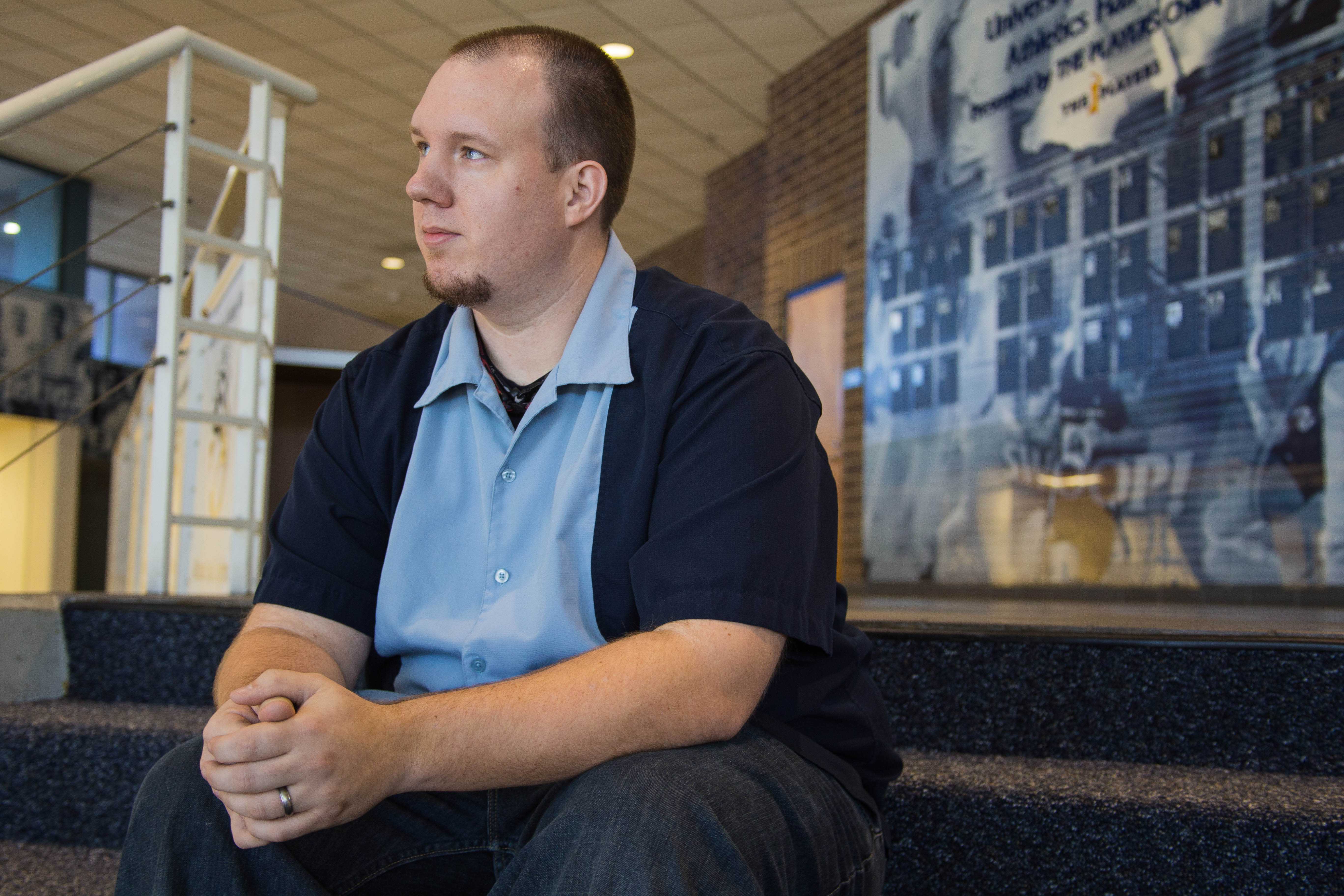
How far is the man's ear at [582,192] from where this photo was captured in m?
1.18

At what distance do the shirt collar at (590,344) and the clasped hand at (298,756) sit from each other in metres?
0.38

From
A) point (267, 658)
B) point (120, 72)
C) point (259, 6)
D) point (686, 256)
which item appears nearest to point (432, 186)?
point (267, 658)

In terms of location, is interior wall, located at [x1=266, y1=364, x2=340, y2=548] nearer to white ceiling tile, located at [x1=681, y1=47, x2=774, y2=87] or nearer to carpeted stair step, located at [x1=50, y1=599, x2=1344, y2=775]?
white ceiling tile, located at [x1=681, y1=47, x2=774, y2=87]

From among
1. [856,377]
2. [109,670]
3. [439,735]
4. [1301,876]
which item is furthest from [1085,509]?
[439,735]

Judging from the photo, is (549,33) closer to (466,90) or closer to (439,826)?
(466,90)

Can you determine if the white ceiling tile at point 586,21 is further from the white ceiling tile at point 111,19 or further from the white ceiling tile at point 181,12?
the white ceiling tile at point 111,19

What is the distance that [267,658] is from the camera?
3.37 feet

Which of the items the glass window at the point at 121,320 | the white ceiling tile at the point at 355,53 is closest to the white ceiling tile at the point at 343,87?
the white ceiling tile at the point at 355,53

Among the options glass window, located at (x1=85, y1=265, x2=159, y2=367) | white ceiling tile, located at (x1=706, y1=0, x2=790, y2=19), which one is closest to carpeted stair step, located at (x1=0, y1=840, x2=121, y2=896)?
white ceiling tile, located at (x1=706, y1=0, x2=790, y2=19)

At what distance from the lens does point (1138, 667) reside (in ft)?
4.66

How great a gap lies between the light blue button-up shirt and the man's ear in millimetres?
86

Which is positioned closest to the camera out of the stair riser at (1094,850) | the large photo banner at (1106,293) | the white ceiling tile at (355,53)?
the stair riser at (1094,850)

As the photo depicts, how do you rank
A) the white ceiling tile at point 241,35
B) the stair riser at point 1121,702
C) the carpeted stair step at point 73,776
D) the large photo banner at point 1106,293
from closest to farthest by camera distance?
the stair riser at point 1121,702 → the carpeted stair step at point 73,776 → the large photo banner at point 1106,293 → the white ceiling tile at point 241,35

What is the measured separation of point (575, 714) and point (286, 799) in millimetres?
223
